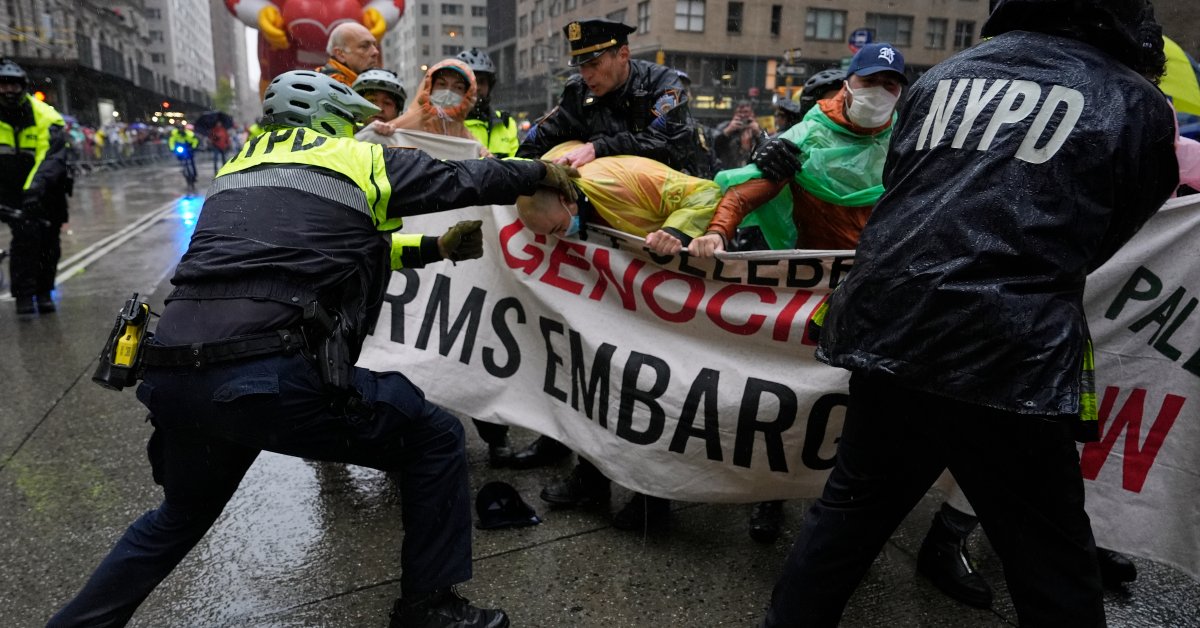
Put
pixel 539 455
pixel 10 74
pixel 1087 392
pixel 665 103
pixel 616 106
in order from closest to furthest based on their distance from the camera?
pixel 1087 392
pixel 665 103
pixel 616 106
pixel 539 455
pixel 10 74

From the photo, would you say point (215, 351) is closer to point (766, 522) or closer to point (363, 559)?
point (363, 559)

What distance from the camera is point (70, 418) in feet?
13.7

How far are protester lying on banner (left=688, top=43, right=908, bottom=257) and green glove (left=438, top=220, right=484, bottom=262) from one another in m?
0.88

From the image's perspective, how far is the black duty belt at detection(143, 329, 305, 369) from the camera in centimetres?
192

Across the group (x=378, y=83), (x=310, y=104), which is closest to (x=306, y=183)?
(x=310, y=104)

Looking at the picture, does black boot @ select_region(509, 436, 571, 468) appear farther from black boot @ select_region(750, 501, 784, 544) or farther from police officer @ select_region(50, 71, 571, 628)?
police officer @ select_region(50, 71, 571, 628)

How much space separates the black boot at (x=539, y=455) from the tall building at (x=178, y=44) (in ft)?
257

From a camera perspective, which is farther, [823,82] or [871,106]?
[823,82]

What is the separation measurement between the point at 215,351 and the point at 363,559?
1211 millimetres

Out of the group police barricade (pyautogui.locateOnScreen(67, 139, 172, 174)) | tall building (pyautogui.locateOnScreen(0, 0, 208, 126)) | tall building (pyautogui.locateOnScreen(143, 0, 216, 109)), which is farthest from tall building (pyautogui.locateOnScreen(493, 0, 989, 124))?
tall building (pyautogui.locateOnScreen(143, 0, 216, 109))

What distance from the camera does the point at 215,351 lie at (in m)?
1.92

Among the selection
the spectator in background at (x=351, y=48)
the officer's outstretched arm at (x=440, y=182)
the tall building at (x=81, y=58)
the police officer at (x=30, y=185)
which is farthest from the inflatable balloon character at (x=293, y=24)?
the tall building at (x=81, y=58)

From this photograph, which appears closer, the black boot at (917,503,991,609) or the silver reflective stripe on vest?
the silver reflective stripe on vest

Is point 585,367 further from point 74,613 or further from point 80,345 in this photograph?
point 80,345
